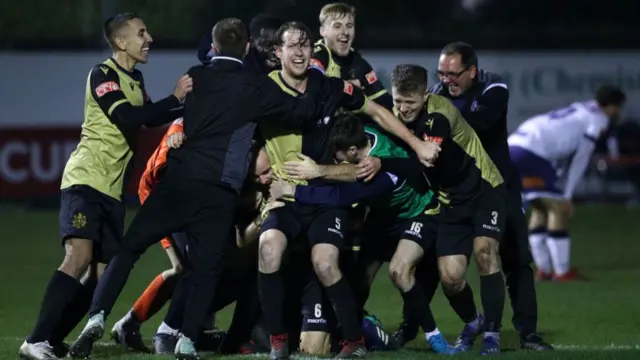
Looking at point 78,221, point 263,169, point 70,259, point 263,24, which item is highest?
point 263,24

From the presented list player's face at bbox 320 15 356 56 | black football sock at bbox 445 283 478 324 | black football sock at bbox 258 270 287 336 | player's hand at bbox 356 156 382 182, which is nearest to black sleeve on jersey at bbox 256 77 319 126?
player's hand at bbox 356 156 382 182

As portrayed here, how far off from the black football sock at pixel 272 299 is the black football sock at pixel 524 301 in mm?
1929

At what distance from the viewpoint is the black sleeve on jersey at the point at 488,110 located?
8930 millimetres

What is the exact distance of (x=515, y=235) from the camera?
9.09m

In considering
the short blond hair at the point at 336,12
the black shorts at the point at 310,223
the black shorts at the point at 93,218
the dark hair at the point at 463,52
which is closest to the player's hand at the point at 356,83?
the short blond hair at the point at 336,12

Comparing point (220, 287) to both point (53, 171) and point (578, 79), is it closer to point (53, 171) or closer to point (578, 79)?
point (53, 171)

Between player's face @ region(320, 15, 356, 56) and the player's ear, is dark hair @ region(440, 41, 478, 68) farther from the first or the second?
the player's ear

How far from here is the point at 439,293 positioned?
1232 centimetres

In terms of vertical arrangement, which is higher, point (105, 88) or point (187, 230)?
point (105, 88)

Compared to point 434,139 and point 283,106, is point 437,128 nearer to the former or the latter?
point 434,139

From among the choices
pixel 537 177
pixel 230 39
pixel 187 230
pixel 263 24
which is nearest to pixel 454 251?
pixel 187 230

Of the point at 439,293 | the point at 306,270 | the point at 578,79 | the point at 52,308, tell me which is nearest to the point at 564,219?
the point at 439,293

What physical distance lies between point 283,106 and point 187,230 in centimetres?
96

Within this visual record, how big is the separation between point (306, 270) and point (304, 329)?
0.40 metres
